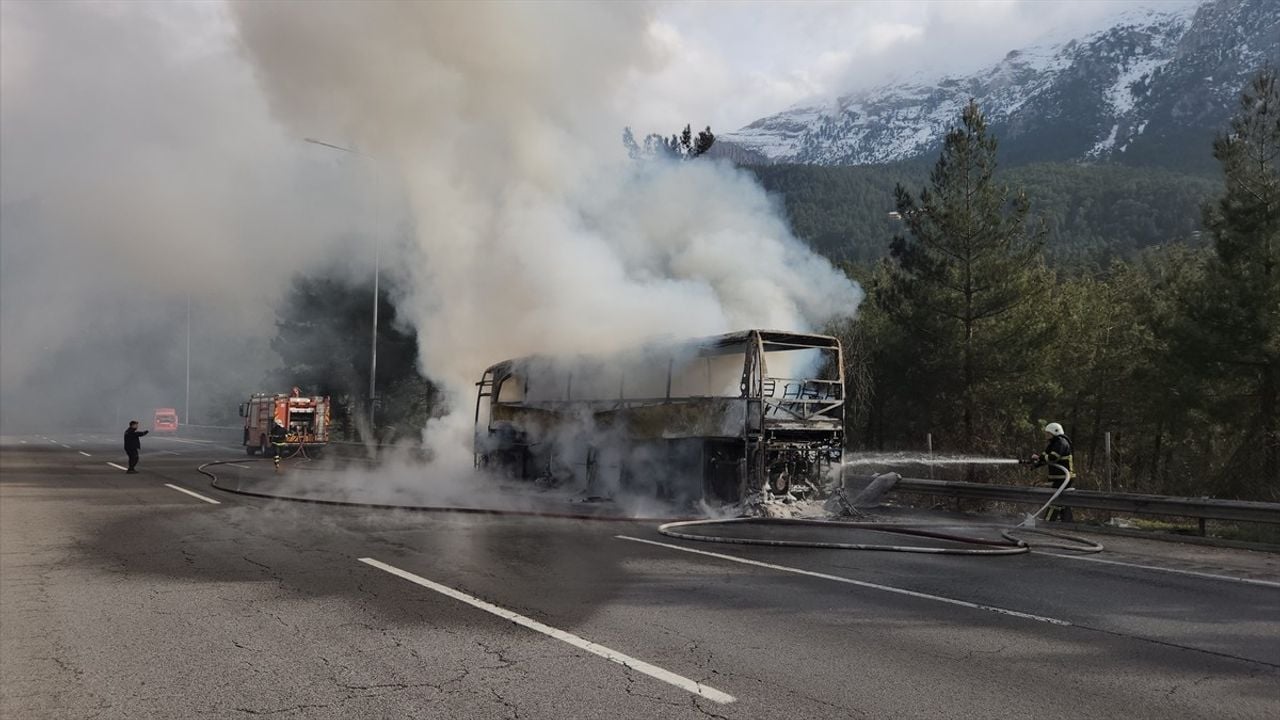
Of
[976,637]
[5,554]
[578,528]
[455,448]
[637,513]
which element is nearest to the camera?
[976,637]

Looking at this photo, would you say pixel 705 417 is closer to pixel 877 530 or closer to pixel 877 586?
pixel 877 530

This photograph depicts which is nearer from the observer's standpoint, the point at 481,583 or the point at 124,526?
the point at 481,583

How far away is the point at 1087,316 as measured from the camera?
29.9 m

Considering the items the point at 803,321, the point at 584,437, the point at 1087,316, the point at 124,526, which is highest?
the point at 1087,316

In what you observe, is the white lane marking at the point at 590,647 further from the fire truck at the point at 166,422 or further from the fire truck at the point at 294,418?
the fire truck at the point at 166,422

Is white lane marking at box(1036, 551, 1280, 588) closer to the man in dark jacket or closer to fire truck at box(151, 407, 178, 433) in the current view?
the man in dark jacket

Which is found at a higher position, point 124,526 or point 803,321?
point 803,321

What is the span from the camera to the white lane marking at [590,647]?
4324 mm

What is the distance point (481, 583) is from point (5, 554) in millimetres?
5677

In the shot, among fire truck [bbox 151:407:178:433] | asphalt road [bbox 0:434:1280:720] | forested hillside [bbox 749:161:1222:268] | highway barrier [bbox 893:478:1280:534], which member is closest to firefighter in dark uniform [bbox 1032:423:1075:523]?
highway barrier [bbox 893:478:1280:534]

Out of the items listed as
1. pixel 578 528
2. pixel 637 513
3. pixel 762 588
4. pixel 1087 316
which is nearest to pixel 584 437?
pixel 637 513

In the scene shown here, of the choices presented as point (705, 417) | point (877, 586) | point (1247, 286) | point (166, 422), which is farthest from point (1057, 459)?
point (166, 422)

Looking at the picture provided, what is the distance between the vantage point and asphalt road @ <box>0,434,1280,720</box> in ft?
13.9

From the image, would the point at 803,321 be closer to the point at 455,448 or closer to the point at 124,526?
the point at 455,448
